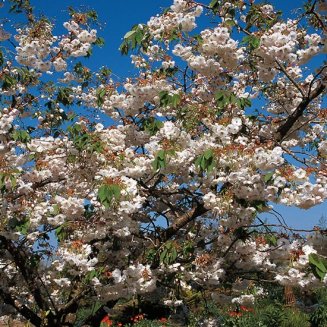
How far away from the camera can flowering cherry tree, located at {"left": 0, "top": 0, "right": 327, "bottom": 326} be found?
14.7ft

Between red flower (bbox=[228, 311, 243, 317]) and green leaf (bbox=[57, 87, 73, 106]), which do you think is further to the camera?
red flower (bbox=[228, 311, 243, 317])

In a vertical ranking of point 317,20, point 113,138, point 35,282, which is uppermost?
point 317,20

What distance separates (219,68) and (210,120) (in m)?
0.56

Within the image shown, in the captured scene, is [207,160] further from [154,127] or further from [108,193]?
[154,127]

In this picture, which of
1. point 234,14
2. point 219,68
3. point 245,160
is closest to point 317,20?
point 234,14

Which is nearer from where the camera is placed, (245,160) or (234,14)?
(245,160)

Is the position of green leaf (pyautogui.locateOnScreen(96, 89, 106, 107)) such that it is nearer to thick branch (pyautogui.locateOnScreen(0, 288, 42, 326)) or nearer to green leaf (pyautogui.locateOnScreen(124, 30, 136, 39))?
green leaf (pyautogui.locateOnScreen(124, 30, 136, 39))

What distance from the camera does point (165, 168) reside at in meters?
4.85

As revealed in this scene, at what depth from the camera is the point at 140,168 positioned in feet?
15.9

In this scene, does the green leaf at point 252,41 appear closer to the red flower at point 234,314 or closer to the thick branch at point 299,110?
the thick branch at point 299,110

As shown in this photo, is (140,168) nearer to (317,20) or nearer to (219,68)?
(219,68)

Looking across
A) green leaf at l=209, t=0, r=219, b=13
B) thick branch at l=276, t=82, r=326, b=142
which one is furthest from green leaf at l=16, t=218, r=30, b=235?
green leaf at l=209, t=0, r=219, b=13

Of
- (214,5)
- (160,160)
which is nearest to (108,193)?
(160,160)

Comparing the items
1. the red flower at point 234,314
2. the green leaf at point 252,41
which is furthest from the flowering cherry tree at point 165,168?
the red flower at point 234,314
